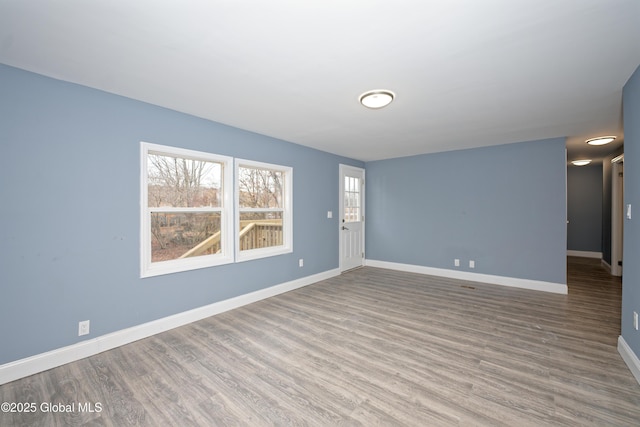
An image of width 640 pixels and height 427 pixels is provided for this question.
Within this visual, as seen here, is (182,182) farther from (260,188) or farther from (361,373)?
(361,373)

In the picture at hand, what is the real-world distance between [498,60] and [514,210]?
3.42 meters

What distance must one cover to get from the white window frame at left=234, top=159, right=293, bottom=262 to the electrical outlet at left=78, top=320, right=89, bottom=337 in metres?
1.62

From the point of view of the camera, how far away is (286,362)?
2.31 m

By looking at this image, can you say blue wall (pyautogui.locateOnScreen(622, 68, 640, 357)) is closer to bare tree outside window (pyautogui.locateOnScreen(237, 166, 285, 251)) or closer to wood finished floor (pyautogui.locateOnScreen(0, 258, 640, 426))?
wood finished floor (pyautogui.locateOnScreen(0, 258, 640, 426))

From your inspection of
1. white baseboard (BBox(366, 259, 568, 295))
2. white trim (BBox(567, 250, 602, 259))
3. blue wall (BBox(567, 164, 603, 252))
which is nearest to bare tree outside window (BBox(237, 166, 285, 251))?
white baseboard (BBox(366, 259, 568, 295))

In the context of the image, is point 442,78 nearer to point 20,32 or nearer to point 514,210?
point 20,32

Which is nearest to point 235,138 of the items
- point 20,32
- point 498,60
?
point 20,32

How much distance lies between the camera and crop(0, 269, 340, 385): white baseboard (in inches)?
82.5

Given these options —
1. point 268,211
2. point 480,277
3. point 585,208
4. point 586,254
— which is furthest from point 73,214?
point 586,254

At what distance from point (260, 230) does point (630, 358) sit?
4.15 m

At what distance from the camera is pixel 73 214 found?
2357 mm

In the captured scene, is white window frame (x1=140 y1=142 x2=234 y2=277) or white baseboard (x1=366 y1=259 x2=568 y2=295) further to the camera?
white baseboard (x1=366 y1=259 x2=568 y2=295)

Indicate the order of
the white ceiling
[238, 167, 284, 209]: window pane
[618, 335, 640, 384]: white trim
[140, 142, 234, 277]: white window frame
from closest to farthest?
1. the white ceiling
2. [618, 335, 640, 384]: white trim
3. [140, 142, 234, 277]: white window frame
4. [238, 167, 284, 209]: window pane

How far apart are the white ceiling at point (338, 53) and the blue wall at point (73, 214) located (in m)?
0.22
